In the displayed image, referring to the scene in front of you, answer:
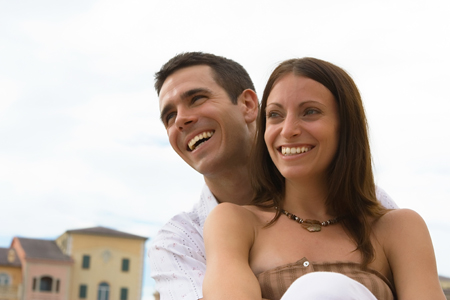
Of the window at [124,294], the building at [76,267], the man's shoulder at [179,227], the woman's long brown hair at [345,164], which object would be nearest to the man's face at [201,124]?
the man's shoulder at [179,227]

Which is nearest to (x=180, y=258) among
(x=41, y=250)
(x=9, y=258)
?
(x=9, y=258)

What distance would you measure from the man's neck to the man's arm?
1.03 ft

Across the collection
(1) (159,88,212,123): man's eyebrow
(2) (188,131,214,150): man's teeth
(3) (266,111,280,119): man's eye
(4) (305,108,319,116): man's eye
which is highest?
(1) (159,88,212,123): man's eyebrow

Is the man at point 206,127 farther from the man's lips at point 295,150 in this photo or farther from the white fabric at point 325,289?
the white fabric at point 325,289

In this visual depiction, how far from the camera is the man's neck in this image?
289 cm

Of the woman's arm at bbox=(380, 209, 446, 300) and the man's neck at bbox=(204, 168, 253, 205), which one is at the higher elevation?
the man's neck at bbox=(204, 168, 253, 205)

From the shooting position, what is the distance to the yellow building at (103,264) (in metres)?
31.5

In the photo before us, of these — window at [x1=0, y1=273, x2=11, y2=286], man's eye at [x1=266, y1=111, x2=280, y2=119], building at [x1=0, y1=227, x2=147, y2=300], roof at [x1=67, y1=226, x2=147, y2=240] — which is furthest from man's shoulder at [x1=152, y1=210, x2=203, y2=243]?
roof at [x1=67, y1=226, x2=147, y2=240]

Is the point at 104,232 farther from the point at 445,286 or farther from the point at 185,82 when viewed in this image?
the point at 185,82

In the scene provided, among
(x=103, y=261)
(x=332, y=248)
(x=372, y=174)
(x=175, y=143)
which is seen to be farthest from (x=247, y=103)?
(x=103, y=261)

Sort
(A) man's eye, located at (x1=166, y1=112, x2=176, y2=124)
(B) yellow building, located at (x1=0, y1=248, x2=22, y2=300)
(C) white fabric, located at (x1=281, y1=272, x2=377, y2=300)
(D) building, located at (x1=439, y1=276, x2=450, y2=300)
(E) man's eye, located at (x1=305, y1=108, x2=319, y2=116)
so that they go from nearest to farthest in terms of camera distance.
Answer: (C) white fabric, located at (x1=281, y1=272, x2=377, y2=300) → (E) man's eye, located at (x1=305, y1=108, x2=319, y2=116) → (D) building, located at (x1=439, y1=276, x2=450, y2=300) → (A) man's eye, located at (x1=166, y1=112, x2=176, y2=124) → (B) yellow building, located at (x1=0, y1=248, x2=22, y2=300)

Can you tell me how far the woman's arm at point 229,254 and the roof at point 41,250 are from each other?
99.5ft

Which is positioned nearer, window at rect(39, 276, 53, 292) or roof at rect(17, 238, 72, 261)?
window at rect(39, 276, 53, 292)

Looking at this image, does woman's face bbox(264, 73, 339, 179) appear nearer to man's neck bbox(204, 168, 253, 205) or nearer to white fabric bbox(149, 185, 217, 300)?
white fabric bbox(149, 185, 217, 300)
